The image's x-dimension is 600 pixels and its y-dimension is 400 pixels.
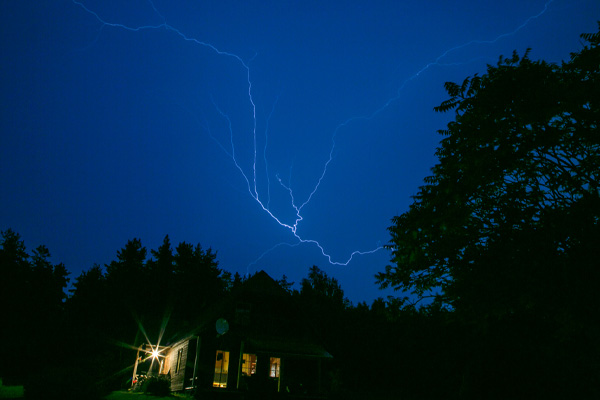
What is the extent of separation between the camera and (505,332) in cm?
2053

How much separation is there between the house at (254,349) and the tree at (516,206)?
34.1ft

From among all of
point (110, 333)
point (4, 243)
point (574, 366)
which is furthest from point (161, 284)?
point (574, 366)

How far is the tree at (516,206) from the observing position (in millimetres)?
5973

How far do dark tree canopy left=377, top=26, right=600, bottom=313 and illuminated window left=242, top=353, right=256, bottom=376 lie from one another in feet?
44.8

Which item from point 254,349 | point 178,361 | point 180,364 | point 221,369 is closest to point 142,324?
point 178,361

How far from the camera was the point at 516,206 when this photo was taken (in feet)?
23.7

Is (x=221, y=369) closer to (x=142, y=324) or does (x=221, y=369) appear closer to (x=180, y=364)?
(x=180, y=364)

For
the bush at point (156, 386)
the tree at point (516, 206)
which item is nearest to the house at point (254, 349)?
the bush at point (156, 386)

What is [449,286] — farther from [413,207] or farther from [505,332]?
[505,332]

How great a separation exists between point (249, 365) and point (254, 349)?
3.15m

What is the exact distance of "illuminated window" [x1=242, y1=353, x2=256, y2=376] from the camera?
1852 centimetres

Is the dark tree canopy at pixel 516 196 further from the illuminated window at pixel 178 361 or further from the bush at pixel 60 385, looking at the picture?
the illuminated window at pixel 178 361

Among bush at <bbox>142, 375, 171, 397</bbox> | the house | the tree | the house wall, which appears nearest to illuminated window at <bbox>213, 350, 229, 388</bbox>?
the house

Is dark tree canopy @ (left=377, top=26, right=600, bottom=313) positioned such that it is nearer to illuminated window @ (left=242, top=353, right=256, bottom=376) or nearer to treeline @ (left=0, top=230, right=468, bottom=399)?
treeline @ (left=0, top=230, right=468, bottom=399)
